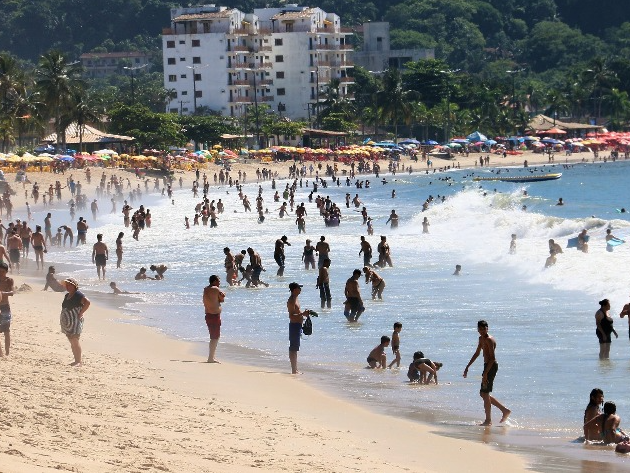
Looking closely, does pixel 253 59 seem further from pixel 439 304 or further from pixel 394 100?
pixel 439 304

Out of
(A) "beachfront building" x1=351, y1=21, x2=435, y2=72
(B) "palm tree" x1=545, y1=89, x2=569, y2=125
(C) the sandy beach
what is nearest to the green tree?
(B) "palm tree" x1=545, y1=89, x2=569, y2=125

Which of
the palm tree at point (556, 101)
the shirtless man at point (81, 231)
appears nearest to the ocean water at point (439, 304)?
the shirtless man at point (81, 231)

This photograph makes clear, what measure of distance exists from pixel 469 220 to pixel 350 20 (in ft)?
512

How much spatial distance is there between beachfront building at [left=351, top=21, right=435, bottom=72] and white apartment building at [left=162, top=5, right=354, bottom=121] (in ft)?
71.0

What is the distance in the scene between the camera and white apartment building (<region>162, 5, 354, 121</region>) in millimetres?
122375

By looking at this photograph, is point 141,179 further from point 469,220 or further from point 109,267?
point 109,267

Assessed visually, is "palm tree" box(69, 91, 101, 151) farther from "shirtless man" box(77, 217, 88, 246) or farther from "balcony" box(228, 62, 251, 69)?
"shirtless man" box(77, 217, 88, 246)

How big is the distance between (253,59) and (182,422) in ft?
382

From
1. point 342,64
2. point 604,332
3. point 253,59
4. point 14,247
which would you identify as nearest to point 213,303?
point 604,332

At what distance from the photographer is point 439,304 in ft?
71.2

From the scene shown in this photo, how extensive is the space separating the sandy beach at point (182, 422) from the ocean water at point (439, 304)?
1.05 meters

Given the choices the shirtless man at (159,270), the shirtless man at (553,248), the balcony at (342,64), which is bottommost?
the shirtless man at (159,270)

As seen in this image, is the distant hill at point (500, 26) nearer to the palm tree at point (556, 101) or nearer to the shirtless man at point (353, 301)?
the palm tree at point (556, 101)

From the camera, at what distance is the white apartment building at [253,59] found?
122 metres
